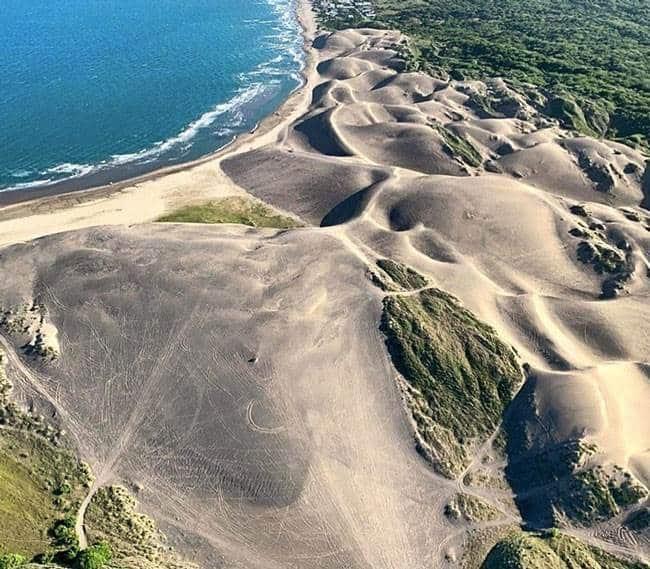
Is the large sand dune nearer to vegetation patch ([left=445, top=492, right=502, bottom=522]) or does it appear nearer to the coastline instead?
vegetation patch ([left=445, top=492, right=502, bottom=522])

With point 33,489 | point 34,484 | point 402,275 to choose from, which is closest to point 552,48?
point 402,275

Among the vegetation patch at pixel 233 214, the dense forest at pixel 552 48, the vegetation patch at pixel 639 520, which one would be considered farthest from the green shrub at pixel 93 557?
the dense forest at pixel 552 48

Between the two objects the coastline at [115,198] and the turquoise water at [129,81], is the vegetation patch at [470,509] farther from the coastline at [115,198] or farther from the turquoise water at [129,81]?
the turquoise water at [129,81]

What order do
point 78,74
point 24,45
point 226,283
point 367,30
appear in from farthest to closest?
point 367,30 < point 24,45 < point 78,74 < point 226,283

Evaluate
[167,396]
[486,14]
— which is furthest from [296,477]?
[486,14]

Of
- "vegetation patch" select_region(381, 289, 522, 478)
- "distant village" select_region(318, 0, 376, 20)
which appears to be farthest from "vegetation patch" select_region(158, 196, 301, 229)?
"distant village" select_region(318, 0, 376, 20)

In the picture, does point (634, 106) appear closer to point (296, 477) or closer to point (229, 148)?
point (229, 148)
